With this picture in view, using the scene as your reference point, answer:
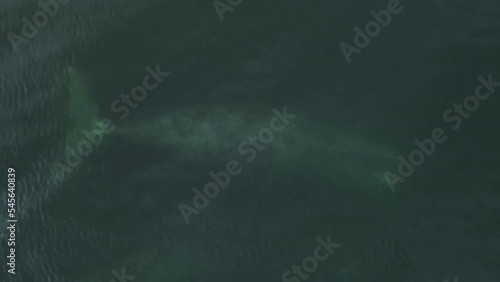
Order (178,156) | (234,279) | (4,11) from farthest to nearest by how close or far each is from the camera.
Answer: (4,11), (178,156), (234,279)

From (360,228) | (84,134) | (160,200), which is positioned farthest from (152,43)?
(360,228)

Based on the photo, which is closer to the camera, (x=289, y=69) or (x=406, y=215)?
(x=406, y=215)

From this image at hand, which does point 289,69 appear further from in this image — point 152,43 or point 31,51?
point 31,51

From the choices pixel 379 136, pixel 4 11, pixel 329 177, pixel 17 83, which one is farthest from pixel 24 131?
pixel 379 136

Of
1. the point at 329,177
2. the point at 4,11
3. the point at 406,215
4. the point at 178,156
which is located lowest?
the point at 406,215

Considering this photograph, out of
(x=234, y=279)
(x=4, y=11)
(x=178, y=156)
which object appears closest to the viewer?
(x=234, y=279)

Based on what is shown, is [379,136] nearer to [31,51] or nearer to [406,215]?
[406,215]

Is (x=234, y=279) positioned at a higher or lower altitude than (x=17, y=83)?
lower
